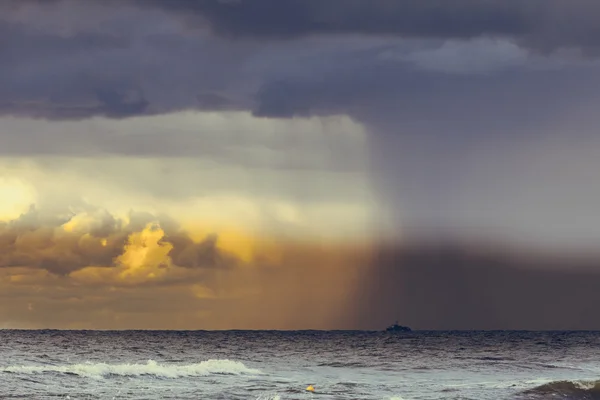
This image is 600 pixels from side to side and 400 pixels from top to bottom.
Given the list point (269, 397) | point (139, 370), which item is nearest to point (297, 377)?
point (139, 370)

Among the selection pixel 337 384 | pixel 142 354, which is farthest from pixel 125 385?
pixel 142 354

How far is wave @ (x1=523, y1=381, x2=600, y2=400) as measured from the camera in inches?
2330

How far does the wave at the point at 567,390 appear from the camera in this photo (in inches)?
2330

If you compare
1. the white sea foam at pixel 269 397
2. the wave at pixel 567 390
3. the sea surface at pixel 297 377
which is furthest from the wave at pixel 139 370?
the wave at pixel 567 390

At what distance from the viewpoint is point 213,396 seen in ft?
188

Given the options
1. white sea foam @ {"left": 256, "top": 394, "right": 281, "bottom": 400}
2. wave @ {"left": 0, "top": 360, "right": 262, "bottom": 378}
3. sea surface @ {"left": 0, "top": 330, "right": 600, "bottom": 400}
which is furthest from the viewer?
wave @ {"left": 0, "top": 360, "right": 262, "bottom": 378}

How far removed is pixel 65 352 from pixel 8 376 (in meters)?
44.7

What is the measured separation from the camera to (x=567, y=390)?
61.7 m

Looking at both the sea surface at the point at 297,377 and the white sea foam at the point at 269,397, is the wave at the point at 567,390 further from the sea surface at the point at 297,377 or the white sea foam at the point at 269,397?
the white sea foam at the point at 269,397

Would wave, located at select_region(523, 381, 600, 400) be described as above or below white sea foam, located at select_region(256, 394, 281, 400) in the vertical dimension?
above

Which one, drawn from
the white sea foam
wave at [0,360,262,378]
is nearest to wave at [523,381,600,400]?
the white sea foam

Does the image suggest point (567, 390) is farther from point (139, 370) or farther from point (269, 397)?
point (139, 370)

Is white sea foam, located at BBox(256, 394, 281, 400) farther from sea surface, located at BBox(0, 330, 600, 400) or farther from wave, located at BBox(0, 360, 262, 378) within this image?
wave, located at BBox(0, 360, 262, 378)

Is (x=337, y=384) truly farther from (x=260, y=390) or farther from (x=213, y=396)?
(x=213, y=396)
